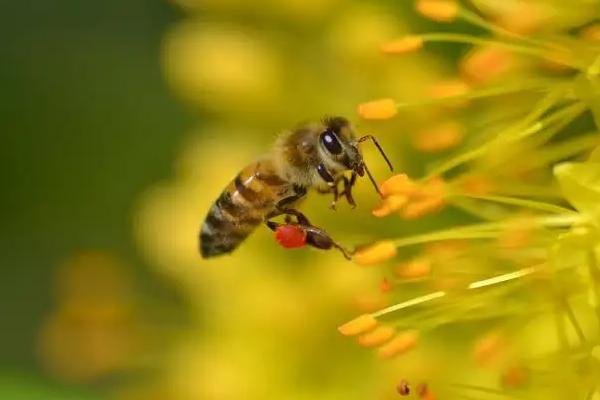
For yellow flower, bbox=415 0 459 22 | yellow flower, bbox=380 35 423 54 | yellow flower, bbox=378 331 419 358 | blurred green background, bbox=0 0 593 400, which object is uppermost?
blurred green background, bbox=0 0 593 400

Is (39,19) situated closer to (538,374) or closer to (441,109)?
(441,109)

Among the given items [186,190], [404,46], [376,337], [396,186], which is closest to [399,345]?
[376,337]

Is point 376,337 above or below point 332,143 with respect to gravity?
below

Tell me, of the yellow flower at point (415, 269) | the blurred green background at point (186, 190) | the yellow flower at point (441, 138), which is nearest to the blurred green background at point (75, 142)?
the blurred green background at point (186, 190)

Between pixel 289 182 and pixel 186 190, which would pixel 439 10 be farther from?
pixel 186 190

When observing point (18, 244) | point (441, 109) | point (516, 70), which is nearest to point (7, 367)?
point (18, 244)

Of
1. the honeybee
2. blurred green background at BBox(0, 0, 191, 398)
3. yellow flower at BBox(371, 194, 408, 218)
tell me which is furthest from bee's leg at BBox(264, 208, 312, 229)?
blurred green background at BBox(0, 0, 191, 398)

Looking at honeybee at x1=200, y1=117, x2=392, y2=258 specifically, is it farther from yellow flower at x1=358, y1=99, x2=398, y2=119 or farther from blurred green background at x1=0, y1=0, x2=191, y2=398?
blurred green background at x1=0, y1=0, x2=191, y2=398

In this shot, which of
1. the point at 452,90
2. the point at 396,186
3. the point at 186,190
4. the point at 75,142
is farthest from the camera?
the point at 75,142
